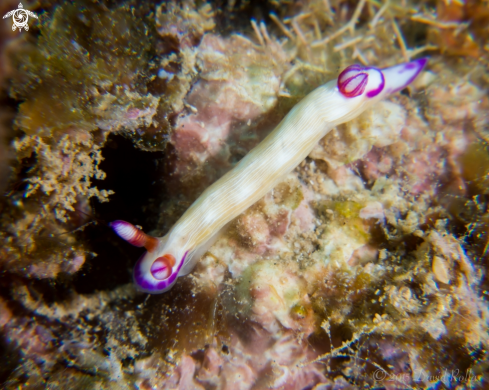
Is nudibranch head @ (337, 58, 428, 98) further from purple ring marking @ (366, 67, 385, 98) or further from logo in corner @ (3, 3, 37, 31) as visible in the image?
logo in corner @ (3, 3, 37, 31)

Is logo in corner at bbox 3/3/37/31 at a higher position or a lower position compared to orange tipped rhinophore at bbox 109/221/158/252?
higher

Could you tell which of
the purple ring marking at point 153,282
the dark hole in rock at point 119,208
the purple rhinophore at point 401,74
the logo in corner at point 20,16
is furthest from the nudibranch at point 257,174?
the logo in corner at point 20,16

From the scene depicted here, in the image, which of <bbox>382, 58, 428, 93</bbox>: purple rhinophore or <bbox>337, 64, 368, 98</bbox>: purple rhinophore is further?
<bbox>382, 58, 428, 93</bbox>: purple rhinophore

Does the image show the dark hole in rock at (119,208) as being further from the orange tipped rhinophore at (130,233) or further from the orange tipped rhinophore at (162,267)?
the orange tipped rhinophore at (162,267)

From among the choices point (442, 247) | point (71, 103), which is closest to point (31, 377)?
point (71, 103)

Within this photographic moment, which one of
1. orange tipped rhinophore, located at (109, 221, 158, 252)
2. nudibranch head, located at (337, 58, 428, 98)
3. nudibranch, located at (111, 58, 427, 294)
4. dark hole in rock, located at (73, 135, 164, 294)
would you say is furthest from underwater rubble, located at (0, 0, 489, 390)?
orange tipped rhinophore, located at (109, 221, 158, 252)
